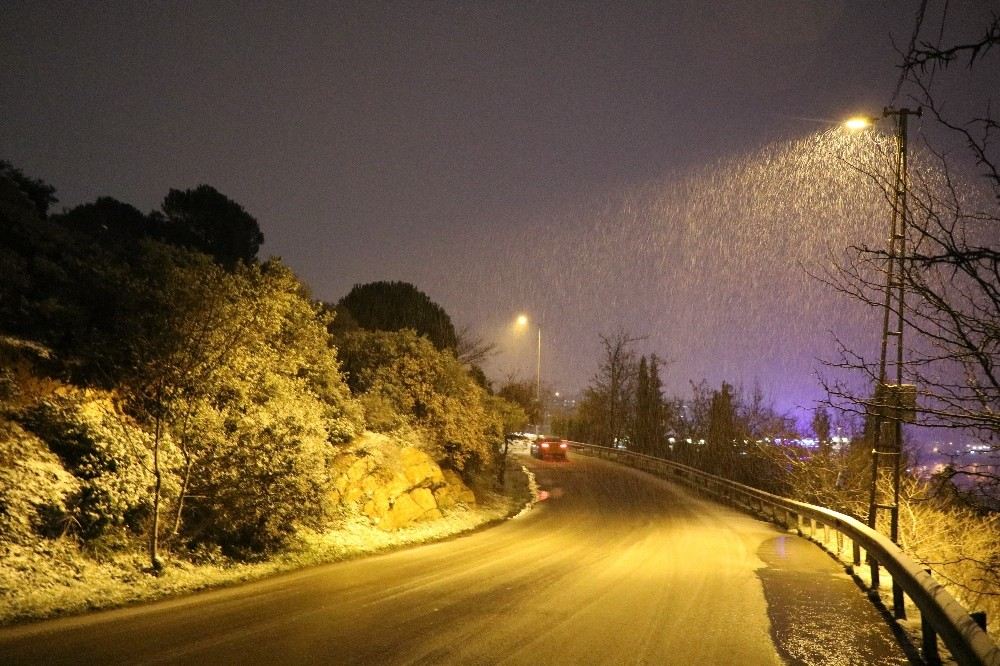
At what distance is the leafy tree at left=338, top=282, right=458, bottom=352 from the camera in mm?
32938

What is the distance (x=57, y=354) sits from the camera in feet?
42.6

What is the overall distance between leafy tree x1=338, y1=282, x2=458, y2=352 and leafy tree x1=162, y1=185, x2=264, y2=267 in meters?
7.55

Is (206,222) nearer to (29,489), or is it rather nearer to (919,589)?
(29,489)

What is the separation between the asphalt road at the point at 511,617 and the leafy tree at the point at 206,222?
50.6 feet

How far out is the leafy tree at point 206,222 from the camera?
2508 centimetres

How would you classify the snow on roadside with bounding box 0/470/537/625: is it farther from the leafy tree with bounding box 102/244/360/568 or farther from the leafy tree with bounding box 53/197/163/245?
the leafy tree with bounding box 53/197/163/245

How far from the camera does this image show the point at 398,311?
3334 centimetres

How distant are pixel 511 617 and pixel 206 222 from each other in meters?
21.1

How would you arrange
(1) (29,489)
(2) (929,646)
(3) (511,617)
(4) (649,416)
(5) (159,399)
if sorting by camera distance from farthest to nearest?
(4) (649,416), (5) (159,399), (1) (29,489), (3) (511,617), (2) (929,646)

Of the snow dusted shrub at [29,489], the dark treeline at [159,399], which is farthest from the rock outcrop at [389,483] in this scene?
the snow dusted shrub at [29,489]

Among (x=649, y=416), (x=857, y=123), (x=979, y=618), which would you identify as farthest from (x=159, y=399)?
(x=649, y=416)

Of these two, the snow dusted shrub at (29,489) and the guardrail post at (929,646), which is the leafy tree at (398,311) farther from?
the guardrail post at (929,646)

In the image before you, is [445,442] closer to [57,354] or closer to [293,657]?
[57,354]

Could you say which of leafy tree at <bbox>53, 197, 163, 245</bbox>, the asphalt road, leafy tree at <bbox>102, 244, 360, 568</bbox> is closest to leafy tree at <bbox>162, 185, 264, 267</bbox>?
leafy tree at <bbox>53, 197, 163, 245</bbox>
